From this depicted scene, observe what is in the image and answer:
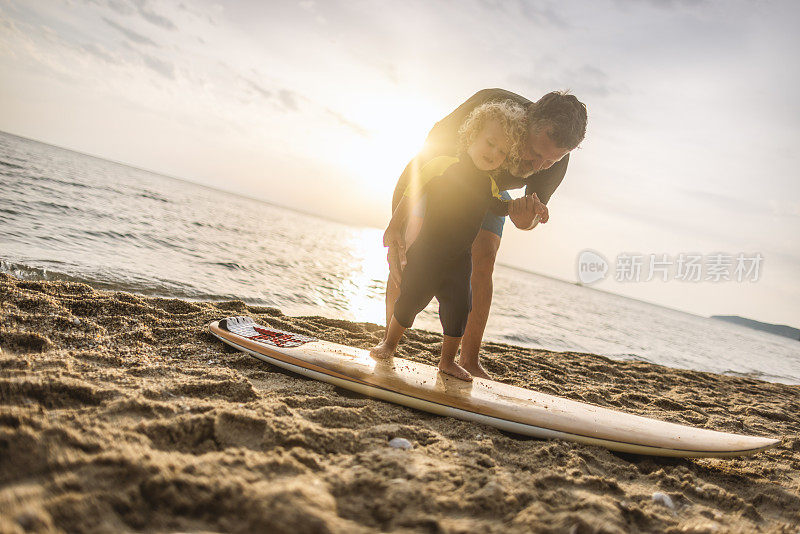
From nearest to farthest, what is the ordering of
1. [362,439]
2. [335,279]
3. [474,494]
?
[474,494] < [362,439] < [335,279]

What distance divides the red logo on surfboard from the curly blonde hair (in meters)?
1.68

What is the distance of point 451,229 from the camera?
8.57ft

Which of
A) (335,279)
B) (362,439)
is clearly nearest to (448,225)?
(362,439)

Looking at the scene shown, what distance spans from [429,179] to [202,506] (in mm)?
2094

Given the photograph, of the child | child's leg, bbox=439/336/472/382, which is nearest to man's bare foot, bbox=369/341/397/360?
the child

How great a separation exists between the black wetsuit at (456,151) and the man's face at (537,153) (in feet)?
0.49

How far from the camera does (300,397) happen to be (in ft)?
6.93

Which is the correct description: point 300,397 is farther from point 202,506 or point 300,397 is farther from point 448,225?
point 448,225

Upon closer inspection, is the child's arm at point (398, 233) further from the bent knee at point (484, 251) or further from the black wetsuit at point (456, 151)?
the bent knee at point (484, 251)

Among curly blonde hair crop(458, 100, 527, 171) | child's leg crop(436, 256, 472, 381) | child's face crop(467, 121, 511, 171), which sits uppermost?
curly blonde hair crop(458, 100, 527, 171)

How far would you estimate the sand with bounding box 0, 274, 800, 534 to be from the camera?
3.54ft

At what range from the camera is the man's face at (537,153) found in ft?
8.36

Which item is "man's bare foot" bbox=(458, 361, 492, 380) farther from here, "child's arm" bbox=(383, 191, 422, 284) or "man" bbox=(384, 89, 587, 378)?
"child's arm" bbox=(383, 191, 422, 284)

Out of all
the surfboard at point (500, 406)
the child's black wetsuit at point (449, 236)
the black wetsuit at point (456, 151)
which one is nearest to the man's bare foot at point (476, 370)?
the surfboard at point (500, 406)
